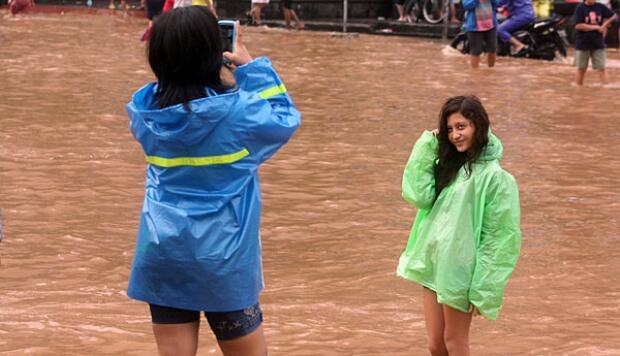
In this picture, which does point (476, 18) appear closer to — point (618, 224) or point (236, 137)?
point (618, 224)

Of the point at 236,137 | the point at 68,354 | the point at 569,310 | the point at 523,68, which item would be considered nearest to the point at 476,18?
the point at 523,68

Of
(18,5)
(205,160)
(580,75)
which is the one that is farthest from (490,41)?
(205,160)

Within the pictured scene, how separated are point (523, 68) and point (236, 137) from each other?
1609cm

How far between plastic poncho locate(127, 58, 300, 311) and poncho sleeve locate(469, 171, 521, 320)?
1046 millimetres

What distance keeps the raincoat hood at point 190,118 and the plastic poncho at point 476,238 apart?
3.91 ft

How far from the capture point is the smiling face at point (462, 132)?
480 centimetres

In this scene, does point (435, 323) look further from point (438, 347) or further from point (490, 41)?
point (490, 41)

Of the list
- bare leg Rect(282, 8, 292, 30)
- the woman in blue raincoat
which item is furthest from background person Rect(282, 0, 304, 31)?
the woman in blue raincoat

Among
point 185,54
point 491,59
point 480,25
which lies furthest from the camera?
point 491,59

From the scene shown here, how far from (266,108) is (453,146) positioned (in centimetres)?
112

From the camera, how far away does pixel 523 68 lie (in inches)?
771

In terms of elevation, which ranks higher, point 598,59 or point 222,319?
point 222,319

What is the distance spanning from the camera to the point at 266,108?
13.2ft

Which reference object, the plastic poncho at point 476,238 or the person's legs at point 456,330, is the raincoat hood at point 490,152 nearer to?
the plastic poncho at point 476,238
